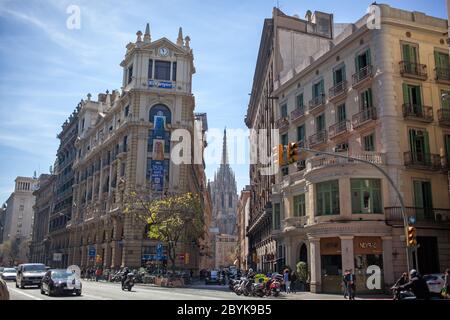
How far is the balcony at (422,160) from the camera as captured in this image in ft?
95.8

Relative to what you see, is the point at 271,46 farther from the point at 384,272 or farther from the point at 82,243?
the point at 82,243

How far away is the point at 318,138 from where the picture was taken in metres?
35.3

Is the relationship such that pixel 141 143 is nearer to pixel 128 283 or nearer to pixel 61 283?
pixel 128 283

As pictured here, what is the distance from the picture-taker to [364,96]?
31.5 metres

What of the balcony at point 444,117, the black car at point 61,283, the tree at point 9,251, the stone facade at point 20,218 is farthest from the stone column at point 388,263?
the stone facade at point 20,218

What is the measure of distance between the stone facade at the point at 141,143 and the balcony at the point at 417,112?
3174cm

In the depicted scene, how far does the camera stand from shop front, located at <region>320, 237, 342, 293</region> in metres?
29.3

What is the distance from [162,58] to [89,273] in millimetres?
30014

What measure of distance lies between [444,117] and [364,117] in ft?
18.1

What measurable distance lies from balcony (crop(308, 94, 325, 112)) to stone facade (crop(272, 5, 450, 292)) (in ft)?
5.92

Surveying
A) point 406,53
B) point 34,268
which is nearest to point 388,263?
point 406,53

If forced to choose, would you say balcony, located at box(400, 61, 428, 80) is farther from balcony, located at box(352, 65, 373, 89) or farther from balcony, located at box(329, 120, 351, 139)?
balcony, located at box(329, 120, 351, 139)

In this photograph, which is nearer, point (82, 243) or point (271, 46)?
point (271, 46)
